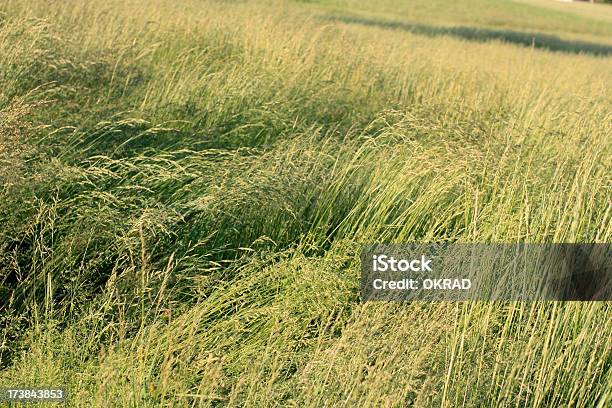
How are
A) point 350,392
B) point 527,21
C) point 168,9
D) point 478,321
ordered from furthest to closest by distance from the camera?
1. point 527,21
2. point 168,9
3. point 478,321
4. point 350,392

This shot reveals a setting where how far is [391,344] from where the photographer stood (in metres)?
2.12

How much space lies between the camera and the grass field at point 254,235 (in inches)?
83.8

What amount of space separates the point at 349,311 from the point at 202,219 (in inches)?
30.2

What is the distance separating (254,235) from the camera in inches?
122

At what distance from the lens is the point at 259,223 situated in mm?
3109

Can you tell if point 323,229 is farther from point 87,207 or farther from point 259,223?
point 87,207

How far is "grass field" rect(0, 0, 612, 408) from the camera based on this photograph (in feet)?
6.98

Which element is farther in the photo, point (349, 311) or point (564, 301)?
point (349, 311)

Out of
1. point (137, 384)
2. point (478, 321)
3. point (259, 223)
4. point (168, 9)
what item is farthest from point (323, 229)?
point (168, 9)

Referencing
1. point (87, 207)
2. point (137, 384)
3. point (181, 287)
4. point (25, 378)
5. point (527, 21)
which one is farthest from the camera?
point (527, 21)

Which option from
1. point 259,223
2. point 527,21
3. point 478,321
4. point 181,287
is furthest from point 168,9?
point 527,21

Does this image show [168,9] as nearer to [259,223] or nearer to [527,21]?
[259,223]

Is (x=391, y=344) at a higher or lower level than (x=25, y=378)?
higher

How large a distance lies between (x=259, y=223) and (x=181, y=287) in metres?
0.58
